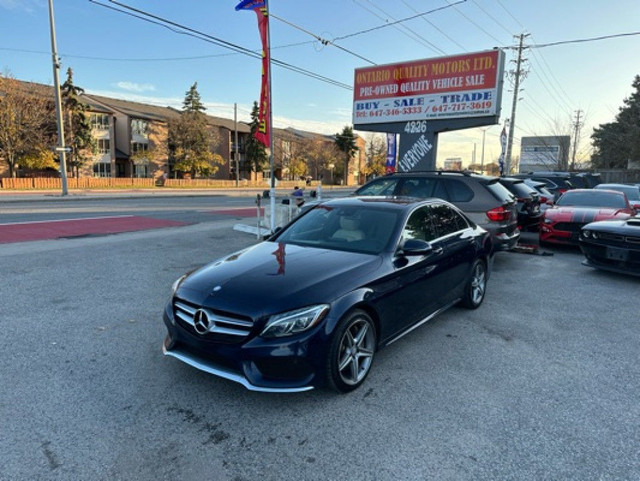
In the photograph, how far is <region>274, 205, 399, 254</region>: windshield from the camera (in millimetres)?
3949

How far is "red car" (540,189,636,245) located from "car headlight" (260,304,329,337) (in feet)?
27.1

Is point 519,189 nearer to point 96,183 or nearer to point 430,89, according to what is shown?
point 430,89

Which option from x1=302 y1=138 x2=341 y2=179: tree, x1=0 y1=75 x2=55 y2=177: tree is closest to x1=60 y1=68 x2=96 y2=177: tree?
x1=0 y1=75 x2=55 y2=177: tree

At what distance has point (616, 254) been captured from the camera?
6.66 metres

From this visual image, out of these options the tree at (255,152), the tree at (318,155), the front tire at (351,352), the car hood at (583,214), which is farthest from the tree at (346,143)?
the front tire at (351,352)

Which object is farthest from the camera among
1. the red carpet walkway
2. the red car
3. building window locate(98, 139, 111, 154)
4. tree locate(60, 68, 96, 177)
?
building window locate(98, 139, 111, 154)

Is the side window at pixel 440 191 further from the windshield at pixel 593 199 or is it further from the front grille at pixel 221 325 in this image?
the front grille at pixel 221 325

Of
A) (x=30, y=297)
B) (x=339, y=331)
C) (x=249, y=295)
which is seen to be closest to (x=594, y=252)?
(x=339, y=331)

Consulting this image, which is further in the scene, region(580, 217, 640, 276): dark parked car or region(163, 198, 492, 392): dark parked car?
region(580, 217, 640, 276): dark parked car

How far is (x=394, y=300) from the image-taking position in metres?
3.58

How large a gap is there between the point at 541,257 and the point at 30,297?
9364 millimetres

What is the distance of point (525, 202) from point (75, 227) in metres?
12.4

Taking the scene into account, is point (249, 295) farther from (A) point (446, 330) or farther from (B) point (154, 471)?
(A) point (446, 330)

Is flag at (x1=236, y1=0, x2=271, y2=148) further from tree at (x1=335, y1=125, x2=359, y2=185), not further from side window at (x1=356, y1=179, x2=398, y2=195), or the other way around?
tree at (x1=335, y1=125, x2=359, y2=185)
